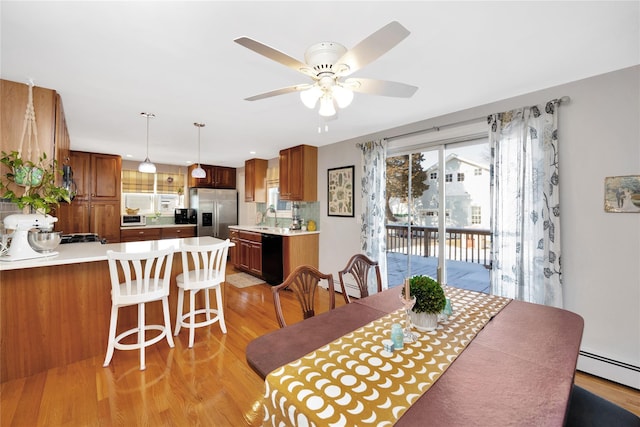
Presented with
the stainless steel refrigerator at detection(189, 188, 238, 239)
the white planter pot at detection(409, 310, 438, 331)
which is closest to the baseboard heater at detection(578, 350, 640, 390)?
the white planter pot at detection(409, 310, 438, 331)

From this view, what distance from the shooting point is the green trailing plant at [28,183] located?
207cm

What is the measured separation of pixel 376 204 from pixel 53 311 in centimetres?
354

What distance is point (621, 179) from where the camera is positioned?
204 centimetres

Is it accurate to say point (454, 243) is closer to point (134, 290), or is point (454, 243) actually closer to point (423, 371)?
point (423, 371)

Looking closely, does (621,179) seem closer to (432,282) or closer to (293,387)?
(432,282)

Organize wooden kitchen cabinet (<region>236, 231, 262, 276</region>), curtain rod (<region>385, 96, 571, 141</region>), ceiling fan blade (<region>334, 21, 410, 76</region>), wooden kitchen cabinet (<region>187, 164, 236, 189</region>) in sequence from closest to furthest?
1. ceiling fan blade (<region>334, 21, 410, 76</region>)
2. curtain rod (<region>385, 96, 571, 141</region>)
3. wooden kitchen cabinet (<region>236, 231, 262, 276</region>)
4. wooden kitchen cabinet (<region>187, 164, 236, 189</region>)

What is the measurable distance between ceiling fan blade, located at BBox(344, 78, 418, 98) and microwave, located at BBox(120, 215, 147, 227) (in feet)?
20.3

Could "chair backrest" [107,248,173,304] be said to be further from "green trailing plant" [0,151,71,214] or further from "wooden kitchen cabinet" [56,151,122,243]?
"wooden kitchen cabinet" [56,151,122,243]

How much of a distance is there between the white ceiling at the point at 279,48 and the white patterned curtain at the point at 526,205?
0.35 meters

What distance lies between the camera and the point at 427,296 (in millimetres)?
1333

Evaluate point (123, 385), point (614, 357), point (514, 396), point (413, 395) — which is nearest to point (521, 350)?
point (514, 396)

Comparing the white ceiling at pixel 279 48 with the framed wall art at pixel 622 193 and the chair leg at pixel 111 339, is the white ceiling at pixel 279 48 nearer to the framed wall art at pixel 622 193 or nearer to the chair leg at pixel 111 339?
the framed wall art at pixel 622 193

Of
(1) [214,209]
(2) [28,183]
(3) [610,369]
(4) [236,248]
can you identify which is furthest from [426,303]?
(1) [214,209]

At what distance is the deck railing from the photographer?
3072 millimetres
